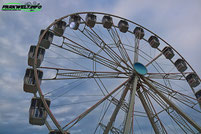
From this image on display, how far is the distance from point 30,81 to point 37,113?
5.89ft

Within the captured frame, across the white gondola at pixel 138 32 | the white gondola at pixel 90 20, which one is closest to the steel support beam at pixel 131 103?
the white gondola at pixel 138 32

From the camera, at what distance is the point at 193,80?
1407 centimetres

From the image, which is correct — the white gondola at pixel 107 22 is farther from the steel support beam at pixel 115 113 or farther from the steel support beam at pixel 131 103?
the steel support beam at pixel 115 113

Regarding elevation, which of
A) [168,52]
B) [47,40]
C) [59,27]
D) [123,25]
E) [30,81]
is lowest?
[30,81]

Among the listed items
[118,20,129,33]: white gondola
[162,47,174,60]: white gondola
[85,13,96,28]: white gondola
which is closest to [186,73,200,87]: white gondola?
[162,47,174,60]: white gondola

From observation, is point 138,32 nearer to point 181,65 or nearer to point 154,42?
point 154,42

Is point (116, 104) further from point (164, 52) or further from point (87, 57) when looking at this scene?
point (164, 52)

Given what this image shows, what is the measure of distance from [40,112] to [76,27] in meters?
7.04

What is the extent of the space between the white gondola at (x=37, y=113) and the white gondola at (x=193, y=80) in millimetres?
11980

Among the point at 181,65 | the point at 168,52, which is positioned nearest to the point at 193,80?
the point at 181,65

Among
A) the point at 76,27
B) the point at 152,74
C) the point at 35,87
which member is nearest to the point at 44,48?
the point at 35,87

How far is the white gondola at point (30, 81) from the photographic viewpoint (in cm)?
877

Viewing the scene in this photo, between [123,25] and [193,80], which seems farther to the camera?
[123,25]

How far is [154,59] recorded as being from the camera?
13859 mm
